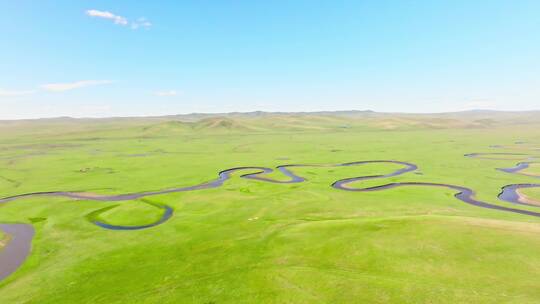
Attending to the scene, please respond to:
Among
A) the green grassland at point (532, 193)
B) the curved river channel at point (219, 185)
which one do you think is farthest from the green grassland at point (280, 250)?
the green grassland at point (532, 193)

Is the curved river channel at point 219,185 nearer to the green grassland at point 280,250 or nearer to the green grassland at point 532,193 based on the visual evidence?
the green grassland at point 532,193

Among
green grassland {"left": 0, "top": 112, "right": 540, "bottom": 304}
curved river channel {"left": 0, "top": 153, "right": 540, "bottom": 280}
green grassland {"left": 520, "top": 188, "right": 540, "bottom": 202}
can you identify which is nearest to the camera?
green grassland {"left": 0, "top": 112, "right": 540, "bottom": 304}

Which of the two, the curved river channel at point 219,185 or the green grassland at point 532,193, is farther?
the green grassland at point 532,193

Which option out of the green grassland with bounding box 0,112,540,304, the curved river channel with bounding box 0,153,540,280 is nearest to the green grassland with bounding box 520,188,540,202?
the curved river channel with bounding box 0,153,540,280

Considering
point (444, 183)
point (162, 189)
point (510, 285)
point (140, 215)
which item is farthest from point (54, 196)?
point (444, 183)

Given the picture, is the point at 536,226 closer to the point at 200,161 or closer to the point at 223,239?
the point at 223,239

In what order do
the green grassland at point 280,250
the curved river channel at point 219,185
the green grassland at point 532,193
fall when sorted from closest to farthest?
1. the green grassland at point 280,250
2. the curved river channel at point 219,185
3. the green grassland at point 532,193

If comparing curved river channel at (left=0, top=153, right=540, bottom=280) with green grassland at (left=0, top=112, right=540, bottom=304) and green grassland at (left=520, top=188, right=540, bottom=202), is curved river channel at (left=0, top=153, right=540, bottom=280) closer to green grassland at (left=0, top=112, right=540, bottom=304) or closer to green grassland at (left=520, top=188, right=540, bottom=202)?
green grassland at (left=520, top=188, right=540, bottom=202)

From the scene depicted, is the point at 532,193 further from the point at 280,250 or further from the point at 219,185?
the point at 219,185

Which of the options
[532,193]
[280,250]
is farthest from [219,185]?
[532,193]

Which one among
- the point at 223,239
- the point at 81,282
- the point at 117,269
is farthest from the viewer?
the point at 223,239

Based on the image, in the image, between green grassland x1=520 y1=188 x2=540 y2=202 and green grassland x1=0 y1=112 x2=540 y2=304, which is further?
green grassland x1=520 y1=188 x2=540 y2=202
